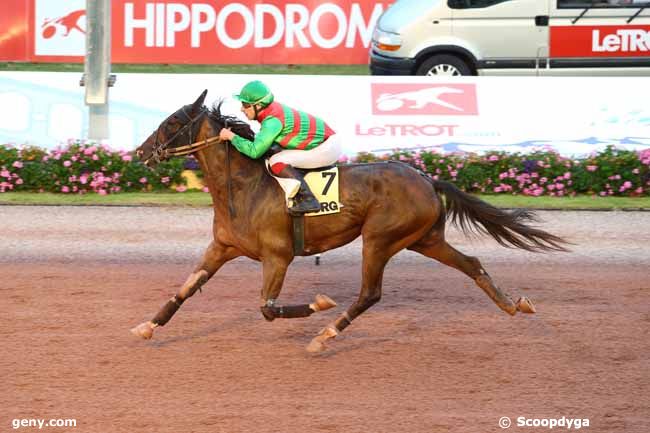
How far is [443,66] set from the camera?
18672 mm

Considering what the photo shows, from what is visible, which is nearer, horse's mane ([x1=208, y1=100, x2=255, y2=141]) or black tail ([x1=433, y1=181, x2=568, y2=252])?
horse's mane ([x1=208, y1=100, x2=255, y2=141])

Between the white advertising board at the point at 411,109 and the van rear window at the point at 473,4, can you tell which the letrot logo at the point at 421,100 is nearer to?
the white advertising board at the point at 411,109

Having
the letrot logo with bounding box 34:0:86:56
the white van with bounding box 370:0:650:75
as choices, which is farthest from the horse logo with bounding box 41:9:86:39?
the white van with bounding box 370:0:650:75

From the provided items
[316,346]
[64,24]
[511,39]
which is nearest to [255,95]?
[316,346]

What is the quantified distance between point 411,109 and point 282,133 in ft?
24.1

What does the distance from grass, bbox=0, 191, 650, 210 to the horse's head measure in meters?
5.90

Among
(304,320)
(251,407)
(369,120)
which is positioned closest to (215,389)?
(251,407)

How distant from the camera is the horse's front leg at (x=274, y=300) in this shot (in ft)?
24.1

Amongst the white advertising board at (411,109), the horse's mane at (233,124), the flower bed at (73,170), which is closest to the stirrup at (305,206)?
the horse's mane at (233,124)

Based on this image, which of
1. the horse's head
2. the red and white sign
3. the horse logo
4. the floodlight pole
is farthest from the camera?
the horse logo

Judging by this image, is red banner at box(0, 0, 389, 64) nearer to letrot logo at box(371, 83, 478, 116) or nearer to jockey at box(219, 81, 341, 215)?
Result: letrot logo at box(371, 83, 478, 116)

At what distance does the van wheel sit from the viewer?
18.6 m

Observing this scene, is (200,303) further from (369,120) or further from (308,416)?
(369,120)

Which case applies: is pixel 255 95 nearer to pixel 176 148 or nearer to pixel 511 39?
pixel 176 148
